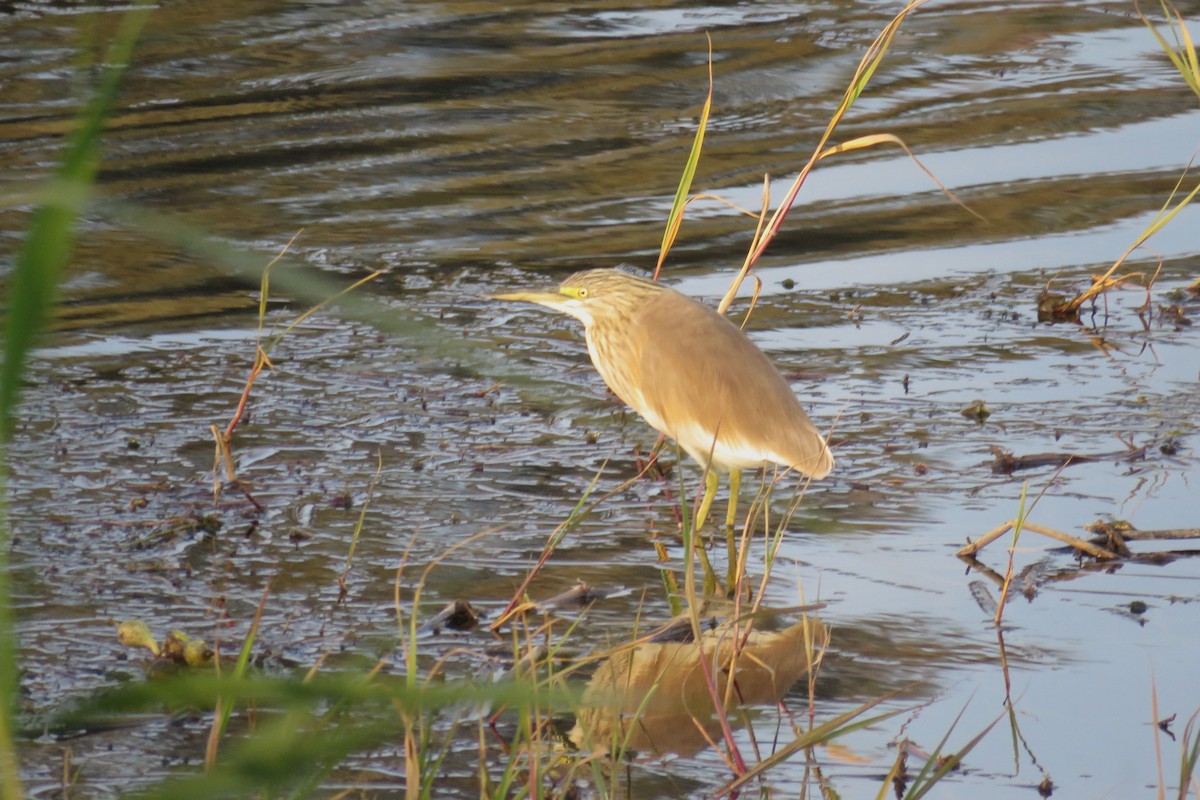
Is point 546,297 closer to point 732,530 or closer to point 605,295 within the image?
point 605,295

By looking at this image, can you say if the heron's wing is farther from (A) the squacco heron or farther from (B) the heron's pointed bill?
(B) the heron's pointed bill

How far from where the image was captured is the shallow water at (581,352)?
3.61 m

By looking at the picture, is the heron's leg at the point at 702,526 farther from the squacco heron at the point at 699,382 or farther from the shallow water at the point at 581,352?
the shallow water at the point at 581,352

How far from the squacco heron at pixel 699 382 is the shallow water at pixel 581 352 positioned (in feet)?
0.75

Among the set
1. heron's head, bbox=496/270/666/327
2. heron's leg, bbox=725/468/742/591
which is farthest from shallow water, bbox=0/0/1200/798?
heron's head, bbox=496/270/666/327

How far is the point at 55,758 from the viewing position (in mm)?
3027

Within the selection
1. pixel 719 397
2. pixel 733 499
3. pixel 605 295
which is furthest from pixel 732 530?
pixel 605 295

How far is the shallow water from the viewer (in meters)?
3.61

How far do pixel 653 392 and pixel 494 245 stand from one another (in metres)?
2.66

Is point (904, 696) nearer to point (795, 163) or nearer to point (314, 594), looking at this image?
point (314, 594)

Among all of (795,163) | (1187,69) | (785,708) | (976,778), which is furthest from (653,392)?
(795,163)

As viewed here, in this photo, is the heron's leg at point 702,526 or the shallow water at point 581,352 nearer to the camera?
the shallow water at point 581,352

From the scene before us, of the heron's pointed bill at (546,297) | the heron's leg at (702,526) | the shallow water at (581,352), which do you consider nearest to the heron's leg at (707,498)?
the heron's leg at (702,526)

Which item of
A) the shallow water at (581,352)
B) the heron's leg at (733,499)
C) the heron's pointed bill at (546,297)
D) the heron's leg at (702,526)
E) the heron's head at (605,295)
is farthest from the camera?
the heron's pointed bill at (546,297)
